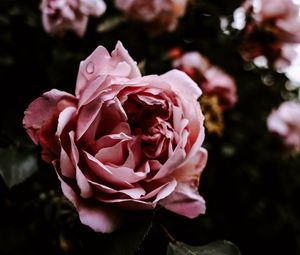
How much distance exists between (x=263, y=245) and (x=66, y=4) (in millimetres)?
1096

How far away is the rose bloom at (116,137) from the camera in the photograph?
21.8 inches

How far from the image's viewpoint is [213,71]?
1135mm

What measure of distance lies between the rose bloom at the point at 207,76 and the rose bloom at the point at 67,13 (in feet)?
0.85

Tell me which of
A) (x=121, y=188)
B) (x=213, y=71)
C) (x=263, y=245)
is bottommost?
(x=263, y=245)

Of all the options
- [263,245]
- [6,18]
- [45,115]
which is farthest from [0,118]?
[263,245]

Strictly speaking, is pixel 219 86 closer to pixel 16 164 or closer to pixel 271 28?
pixel 271 28

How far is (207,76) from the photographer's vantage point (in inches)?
43.5

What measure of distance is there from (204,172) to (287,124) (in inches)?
16.4

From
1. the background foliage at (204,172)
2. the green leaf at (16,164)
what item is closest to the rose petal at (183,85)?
the background foliage at (204,172)

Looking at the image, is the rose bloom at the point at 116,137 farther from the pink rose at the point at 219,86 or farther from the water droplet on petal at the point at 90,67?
the pink rose at the point at 219,86

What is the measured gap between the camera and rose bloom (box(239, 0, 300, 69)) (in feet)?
3.35

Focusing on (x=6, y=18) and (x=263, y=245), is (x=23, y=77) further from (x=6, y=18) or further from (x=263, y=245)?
(x=263, y=245)

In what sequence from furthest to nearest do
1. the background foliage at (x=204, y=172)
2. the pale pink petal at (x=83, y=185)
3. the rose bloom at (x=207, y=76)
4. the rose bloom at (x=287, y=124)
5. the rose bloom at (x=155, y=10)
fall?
1. the rose bloom at (x=287, y=124)
2. the rose bloom at (x=207, y=76)
3. the rose bloom at (x=155, y=10)
4. the background foliage at (x=204, y=172)
5. the pale pink petal at (x=83, y=185)

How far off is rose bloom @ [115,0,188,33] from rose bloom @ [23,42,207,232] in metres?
0.38
